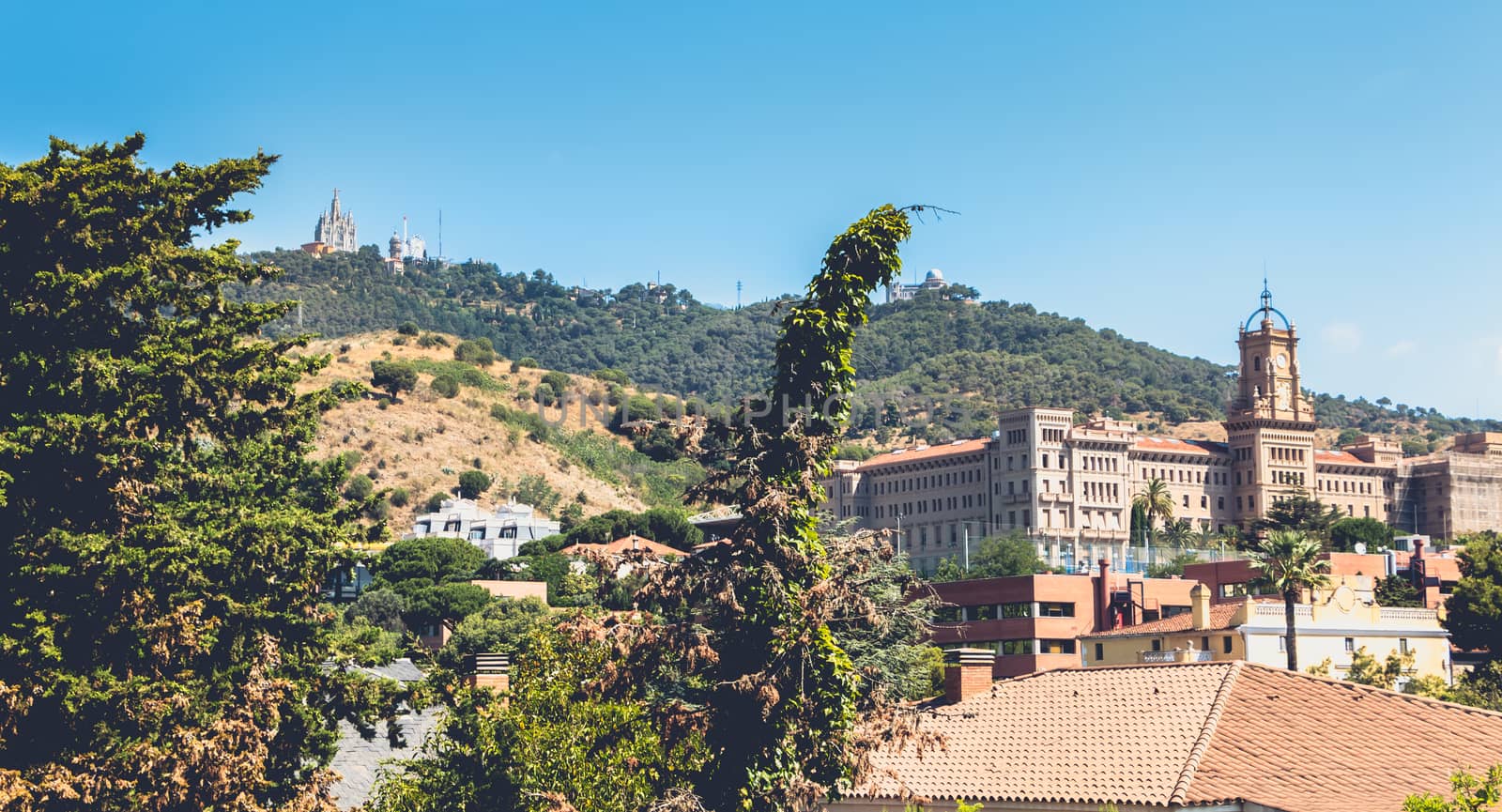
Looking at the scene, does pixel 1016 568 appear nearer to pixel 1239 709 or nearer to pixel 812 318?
pixel 1239 709

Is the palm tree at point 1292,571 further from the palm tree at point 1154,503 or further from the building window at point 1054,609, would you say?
the palm tree at point 1154,503

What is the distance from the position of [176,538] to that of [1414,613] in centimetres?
5997

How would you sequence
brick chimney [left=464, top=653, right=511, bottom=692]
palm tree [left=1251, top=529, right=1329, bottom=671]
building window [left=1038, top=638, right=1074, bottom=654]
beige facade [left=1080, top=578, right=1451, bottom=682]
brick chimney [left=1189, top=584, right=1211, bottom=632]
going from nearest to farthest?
brick chimney [left=464, top=653, right=511, bottom=692] < palm tree [left=1251, top=529, right=1329, bottom=671] < beige facade [left=1080, top=578, right=1451, bottom=682] < brick chimney [left=1189, top=584, right=1211, bottom=632] < building window [left=1038, top=638, right=1074, bottom=654]

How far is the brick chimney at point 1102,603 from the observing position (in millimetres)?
94431

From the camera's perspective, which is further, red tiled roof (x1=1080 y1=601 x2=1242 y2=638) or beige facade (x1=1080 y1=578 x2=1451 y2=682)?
red tiled roof (x1=1080 y1=601 x2=1242 y2=638)

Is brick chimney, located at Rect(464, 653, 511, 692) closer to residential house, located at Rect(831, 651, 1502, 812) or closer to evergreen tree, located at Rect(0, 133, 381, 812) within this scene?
evergreen tree, located at Rect(0, 133, 381, 812)

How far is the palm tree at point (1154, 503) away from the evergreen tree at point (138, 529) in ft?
549

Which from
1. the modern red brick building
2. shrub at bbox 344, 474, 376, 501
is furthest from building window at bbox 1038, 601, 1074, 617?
shrub at bbox 344, 474, 376, 501

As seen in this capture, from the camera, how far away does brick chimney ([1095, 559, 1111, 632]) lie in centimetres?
9443

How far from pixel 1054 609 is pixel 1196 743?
61.3m

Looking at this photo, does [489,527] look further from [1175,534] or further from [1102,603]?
[1102,603]

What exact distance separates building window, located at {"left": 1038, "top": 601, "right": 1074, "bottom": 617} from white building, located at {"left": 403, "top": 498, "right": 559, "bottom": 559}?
261 ft

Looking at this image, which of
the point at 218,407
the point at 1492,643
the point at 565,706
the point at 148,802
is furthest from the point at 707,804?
the point at 1492,643

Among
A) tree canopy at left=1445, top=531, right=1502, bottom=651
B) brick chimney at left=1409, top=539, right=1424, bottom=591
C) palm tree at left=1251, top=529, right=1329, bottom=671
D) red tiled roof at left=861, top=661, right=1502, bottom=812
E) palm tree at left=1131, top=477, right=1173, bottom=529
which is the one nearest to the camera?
red tiled roof at left=861, top=661, right=1502, bottom=812
